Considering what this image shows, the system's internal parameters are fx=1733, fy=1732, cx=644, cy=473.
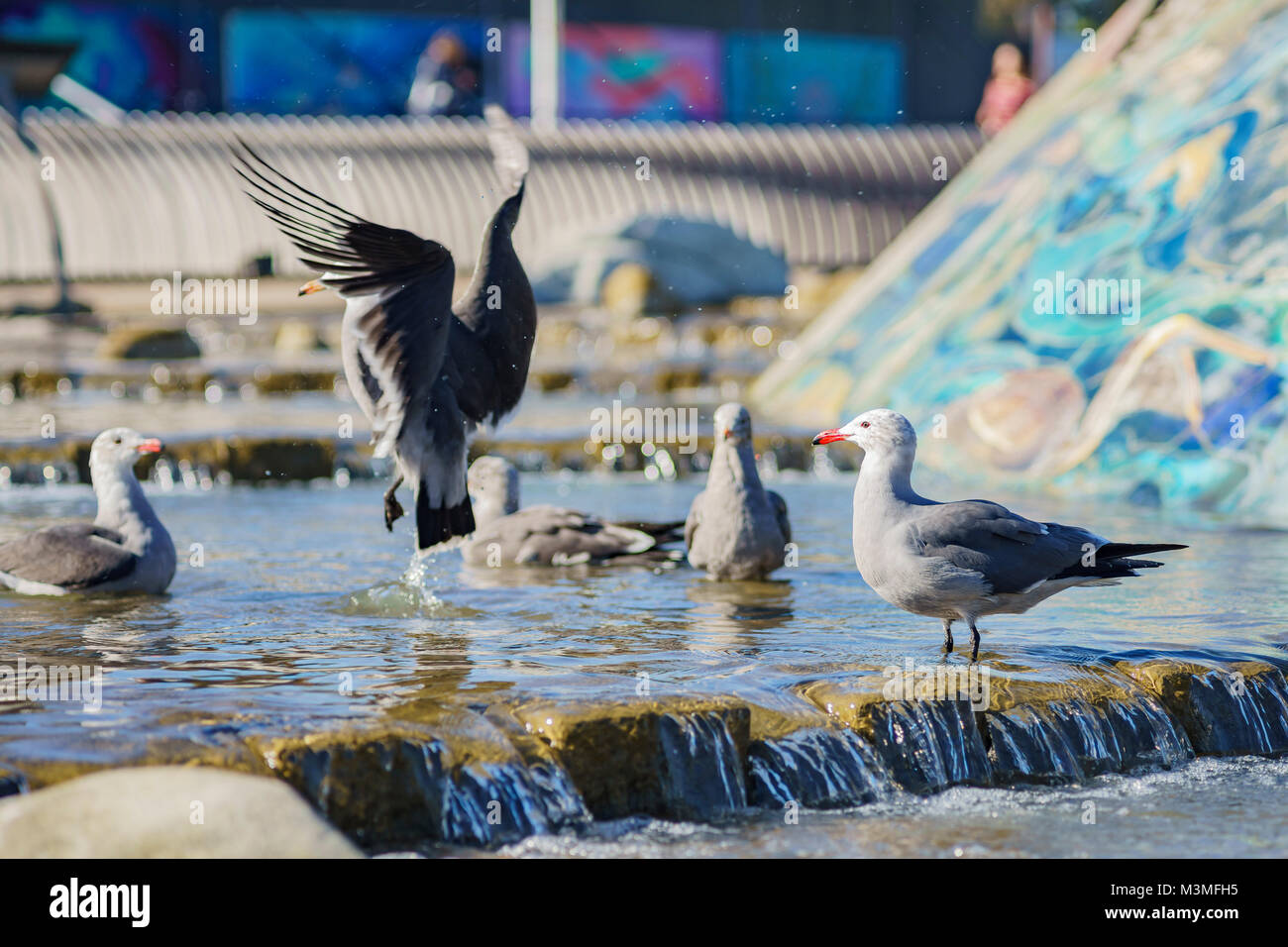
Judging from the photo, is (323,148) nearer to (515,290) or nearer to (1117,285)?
(1117,285)

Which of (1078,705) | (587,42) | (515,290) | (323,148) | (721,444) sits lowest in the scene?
(1078,705)

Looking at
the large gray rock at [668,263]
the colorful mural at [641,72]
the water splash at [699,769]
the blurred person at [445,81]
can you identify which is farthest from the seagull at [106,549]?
the colorful mural at [641,72]

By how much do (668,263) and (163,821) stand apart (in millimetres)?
20008

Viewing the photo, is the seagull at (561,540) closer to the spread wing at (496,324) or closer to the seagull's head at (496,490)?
the seagull's head at (496,490)

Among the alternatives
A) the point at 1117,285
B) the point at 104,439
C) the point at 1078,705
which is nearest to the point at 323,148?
the point at 1117,285

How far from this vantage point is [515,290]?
6988 millimetres

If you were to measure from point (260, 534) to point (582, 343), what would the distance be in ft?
36.0

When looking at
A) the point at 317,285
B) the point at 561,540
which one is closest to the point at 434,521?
the point at 561,540

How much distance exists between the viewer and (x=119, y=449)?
6.97 meters

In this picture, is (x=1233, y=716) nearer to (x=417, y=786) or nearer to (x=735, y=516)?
(x=735, y=516)

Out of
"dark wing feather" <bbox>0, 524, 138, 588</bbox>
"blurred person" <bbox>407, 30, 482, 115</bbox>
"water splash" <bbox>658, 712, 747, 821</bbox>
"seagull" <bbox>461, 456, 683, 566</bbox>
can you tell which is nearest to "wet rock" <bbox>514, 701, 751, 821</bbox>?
"water splash" <bbox>658, 712, 747, 821</bbox>

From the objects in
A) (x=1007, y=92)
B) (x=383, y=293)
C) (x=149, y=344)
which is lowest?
Result: (x=383, y=293)

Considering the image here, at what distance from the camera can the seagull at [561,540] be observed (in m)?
7.81

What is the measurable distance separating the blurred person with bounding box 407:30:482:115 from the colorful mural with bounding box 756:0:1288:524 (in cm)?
1100
